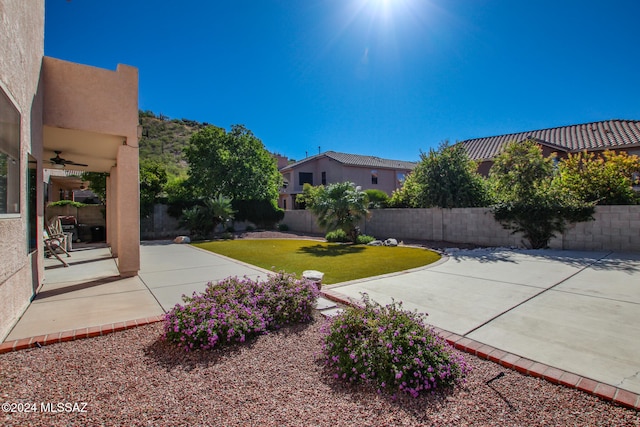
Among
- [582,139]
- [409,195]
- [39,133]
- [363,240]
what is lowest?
[363,240]

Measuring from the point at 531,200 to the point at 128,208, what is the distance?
483 inches

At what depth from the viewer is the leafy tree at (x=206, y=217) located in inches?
659

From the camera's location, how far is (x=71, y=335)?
3.46m

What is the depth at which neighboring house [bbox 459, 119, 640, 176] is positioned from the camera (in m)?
16.4

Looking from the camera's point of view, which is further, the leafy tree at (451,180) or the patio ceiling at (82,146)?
the leafy tree at (451,180)

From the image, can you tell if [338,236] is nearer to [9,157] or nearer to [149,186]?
[9,157]

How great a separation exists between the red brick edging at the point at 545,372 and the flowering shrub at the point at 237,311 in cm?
183

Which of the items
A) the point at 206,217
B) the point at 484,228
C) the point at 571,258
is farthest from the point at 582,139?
the point at 206,217

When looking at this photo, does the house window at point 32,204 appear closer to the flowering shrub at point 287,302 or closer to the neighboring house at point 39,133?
the neighboring house at point 39,133

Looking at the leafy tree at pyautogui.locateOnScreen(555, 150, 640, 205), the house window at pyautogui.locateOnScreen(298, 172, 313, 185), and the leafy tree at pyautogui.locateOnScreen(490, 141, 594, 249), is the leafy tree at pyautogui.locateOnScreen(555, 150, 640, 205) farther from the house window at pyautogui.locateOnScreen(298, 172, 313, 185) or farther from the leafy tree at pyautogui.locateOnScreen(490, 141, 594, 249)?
the house window at pyautogui.locateOnScreen(298, 172, 313, 185)

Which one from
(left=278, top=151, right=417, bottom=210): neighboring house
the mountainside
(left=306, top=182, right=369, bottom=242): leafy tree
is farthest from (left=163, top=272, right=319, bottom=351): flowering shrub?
the mountainside

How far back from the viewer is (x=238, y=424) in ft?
6.81

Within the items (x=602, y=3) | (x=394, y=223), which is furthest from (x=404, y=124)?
(x=602, y=3)

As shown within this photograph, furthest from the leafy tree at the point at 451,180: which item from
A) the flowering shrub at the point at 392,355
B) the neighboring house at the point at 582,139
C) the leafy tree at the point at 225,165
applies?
the leafy tree at the point at 225,165
